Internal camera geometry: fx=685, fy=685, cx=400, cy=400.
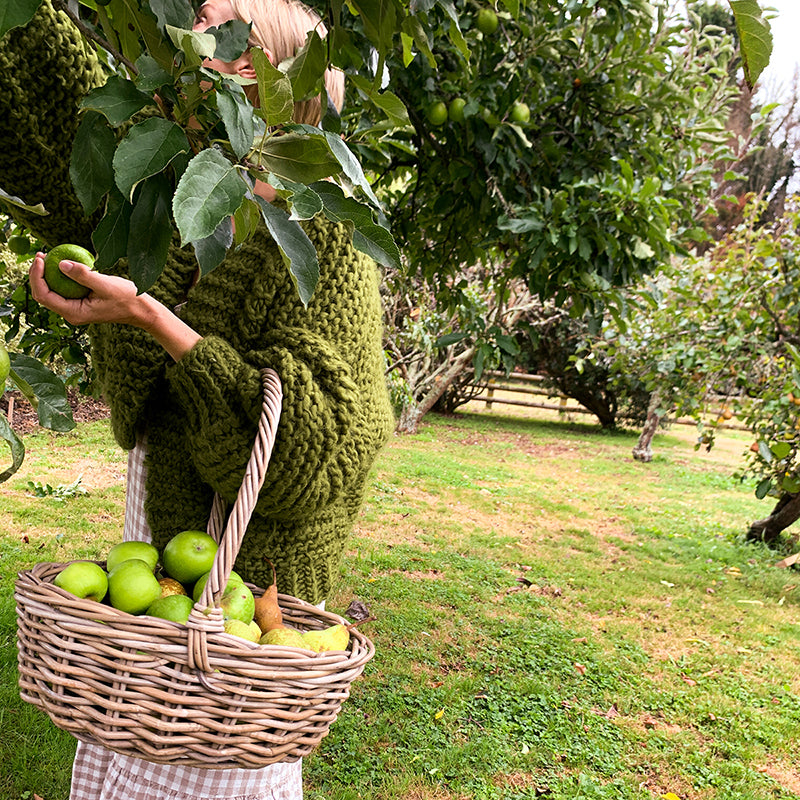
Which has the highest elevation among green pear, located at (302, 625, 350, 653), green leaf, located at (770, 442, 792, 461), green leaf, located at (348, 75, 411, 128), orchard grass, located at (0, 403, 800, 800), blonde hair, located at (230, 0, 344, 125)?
blonde hair, located at (230, 0, 344, 125)

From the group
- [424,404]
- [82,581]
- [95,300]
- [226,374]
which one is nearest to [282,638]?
[82,581]

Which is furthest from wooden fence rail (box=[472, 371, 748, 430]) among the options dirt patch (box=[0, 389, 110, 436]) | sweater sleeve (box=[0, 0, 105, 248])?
sweater sleeve (box=[0, 0, 105, 248])

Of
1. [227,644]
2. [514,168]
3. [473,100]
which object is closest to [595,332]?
[514,168]

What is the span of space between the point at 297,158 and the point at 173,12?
176 mm

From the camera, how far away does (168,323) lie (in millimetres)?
1042

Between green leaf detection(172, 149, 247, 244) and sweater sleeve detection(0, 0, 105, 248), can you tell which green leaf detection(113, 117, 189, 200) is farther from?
sweater sleeve detection(0, 0, 105, 248)

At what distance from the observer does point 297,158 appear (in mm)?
675

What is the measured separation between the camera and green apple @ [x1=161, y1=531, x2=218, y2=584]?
106 centimetres

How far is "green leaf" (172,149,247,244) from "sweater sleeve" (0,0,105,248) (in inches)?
30.1

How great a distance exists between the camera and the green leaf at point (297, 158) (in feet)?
2.19

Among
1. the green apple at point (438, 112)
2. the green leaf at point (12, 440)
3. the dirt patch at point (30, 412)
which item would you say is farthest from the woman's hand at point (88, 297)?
the dirt patch at point (30, 412)

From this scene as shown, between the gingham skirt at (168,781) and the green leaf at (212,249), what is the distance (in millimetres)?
819

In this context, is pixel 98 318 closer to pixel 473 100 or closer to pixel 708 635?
pixel 473 100

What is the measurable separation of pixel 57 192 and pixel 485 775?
2.41 m
